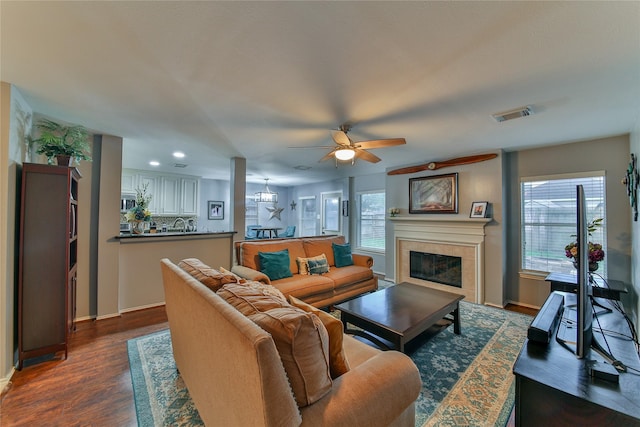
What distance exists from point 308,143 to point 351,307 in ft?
7.38

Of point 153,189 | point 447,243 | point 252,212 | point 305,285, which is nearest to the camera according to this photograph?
point 305,285

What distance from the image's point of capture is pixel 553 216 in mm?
3590

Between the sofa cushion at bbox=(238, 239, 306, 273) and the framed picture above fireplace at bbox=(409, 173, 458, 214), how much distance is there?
238 cm

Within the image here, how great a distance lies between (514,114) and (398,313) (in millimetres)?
2248

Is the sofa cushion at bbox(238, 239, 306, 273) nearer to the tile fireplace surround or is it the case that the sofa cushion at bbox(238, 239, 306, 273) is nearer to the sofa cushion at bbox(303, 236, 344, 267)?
the sofa cushion at bbox(303, 236, 344, 267)

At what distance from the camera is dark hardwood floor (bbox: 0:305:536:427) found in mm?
1669

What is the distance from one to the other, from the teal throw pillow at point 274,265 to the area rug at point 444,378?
126 cm

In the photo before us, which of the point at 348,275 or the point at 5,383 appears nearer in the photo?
the point at 5,383

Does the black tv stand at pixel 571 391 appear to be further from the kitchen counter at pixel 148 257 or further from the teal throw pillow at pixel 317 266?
the kitchen counter at pixel 148 257

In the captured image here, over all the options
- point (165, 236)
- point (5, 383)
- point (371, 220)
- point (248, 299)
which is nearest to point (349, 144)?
point (248, 299)

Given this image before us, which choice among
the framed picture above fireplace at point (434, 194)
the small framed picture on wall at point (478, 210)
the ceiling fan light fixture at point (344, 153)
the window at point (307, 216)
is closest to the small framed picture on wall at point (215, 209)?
the window at point (307, 216)

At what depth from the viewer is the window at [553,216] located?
3266 millimetres

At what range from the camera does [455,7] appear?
4.03 ft

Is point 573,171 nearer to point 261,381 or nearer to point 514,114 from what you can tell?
point 514,114
